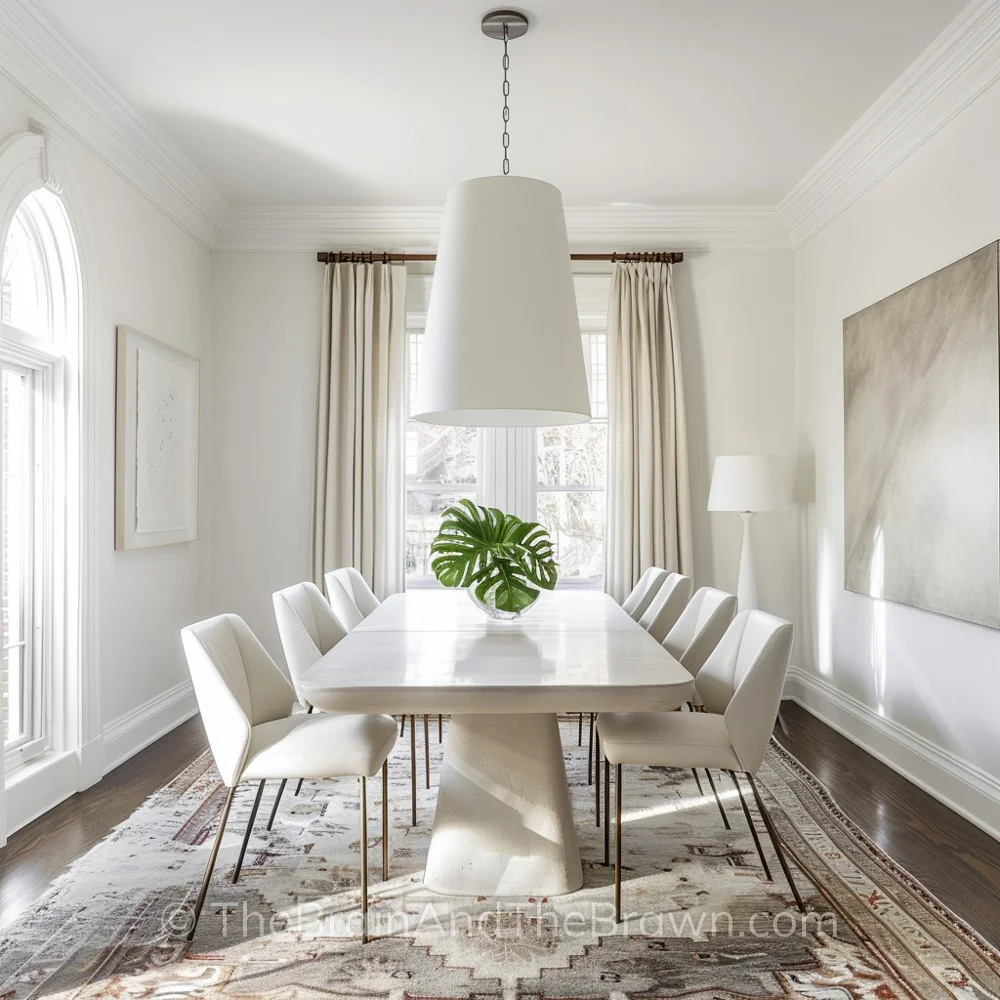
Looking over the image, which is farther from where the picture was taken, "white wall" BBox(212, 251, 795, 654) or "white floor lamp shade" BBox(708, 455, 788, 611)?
"white wall" BBox(212, 251, 795, 654)

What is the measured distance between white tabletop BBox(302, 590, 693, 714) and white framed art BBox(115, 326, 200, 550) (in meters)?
1.54

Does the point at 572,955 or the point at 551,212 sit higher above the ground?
the point at 551,212

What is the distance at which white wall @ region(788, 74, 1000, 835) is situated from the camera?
125 inches

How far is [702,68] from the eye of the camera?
3432 mm

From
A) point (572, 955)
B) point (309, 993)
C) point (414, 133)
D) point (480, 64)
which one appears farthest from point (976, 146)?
point (309, 993)

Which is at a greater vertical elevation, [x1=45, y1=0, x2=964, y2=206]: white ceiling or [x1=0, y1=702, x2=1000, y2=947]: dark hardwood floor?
[x1=45, y1=0, x2=964, y2=206]: white ceiling

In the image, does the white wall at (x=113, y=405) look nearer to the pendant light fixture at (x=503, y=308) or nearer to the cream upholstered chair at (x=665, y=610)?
the pendant light fixture at (x=503, y=308)

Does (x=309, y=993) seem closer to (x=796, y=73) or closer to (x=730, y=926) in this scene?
(x=730, y=926)

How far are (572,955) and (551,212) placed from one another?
2333 mm

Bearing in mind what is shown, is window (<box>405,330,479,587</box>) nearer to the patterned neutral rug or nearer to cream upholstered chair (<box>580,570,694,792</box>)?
cream upholstered chair (<box>580,570,694,792</box>)


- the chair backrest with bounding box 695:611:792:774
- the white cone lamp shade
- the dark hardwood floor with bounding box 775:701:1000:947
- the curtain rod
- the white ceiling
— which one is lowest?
the dark hardwood floor with bounding box 775:701:1000:947

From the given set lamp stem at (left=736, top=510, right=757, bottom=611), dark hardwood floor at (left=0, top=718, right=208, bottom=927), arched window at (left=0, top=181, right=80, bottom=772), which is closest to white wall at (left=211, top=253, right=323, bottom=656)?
dark hardwood floor at (left=0, top=718, right=208, bottom=927)

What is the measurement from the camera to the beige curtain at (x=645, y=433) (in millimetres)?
5062

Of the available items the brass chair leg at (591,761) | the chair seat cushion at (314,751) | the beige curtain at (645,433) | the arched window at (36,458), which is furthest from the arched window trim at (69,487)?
the beige curtain at (645,433)
